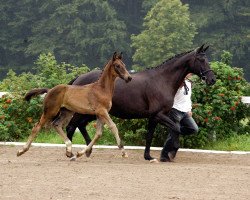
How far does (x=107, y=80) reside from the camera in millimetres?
13461

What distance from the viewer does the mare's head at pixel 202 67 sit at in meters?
13.9

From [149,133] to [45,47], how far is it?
170 feet

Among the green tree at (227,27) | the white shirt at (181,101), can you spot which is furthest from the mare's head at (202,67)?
the green tree at (227,27)

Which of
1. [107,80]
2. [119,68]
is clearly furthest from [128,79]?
[107,80]

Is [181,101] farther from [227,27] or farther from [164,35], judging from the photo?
[227,27]

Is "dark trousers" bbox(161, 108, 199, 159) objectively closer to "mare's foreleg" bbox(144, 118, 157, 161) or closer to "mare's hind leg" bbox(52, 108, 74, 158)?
"mare's foreleg" bbox(144, 118, 157, 161)

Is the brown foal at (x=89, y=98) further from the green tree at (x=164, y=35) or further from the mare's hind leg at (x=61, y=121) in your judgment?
the green tree at (x=164, y=35)

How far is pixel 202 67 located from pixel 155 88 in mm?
856

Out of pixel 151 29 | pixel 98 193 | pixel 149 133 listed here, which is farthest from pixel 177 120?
pixel 151 29

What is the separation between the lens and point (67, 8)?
221 ft

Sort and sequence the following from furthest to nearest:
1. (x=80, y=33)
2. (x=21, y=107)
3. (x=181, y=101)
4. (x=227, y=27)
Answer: (x=227, y=27)
(x=80, y=33)
(x=21, y=107)
(x=181, y=101)

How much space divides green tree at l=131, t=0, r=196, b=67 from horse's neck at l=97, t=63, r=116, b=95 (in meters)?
48.8

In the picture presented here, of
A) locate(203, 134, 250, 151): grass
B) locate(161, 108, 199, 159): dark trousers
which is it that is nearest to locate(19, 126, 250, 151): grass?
locate(203, 134, 250, 151): grass

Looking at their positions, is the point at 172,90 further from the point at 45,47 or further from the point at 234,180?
the point at 45,47
